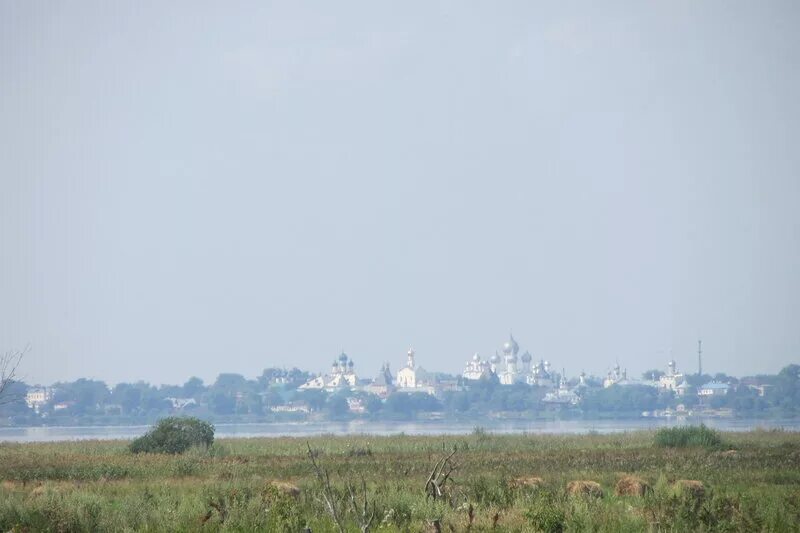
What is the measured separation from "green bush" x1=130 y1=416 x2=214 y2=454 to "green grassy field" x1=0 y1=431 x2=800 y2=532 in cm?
358

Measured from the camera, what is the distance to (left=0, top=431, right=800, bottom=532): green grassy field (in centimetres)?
2269

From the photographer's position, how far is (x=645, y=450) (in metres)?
49.0

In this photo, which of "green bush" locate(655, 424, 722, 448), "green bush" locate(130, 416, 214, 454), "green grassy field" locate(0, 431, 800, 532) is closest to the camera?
"green grassy field" locate(0, 431, 800, 532)

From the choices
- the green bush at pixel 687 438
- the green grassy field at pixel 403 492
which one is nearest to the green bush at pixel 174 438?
the green grassy field at pixel 403 492

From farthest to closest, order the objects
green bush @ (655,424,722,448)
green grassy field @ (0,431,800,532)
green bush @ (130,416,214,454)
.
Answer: green bush @ (130,416,214,454) → green bush @ (655,424,722,448) → green grassy field @ (0,431,800,532)

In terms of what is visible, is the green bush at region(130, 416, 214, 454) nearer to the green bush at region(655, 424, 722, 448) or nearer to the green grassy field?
the green grassy field

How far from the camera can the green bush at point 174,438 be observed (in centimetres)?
5281

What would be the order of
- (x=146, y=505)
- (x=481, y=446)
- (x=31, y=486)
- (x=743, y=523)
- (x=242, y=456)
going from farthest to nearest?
(x=481, y=446) → (x=242, y=456) → (x=31, y=486) → (x=146, y=505) → (x=743, y=523)

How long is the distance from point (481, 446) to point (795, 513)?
32100 mm

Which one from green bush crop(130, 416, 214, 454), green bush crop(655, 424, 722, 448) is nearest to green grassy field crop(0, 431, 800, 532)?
green bush crop(655, 424, 722, 448)

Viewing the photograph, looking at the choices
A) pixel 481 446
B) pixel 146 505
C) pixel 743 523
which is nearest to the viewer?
pixel 743 523

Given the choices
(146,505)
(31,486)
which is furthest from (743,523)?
(31,486)

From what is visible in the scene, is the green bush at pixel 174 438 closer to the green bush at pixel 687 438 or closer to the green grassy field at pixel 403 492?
the green grassy field at pixel 403 492

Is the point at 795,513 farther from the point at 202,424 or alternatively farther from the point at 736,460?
the point at 202,424
